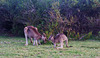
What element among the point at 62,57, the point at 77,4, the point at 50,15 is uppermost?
the point at 77,4

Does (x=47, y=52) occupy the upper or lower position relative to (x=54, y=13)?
lower

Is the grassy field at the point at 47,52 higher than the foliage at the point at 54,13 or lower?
lower

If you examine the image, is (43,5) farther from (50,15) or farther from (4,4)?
(4,4)

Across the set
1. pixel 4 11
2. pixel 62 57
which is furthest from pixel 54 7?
pixel 62 57

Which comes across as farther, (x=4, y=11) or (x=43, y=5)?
(x=4, y=11)

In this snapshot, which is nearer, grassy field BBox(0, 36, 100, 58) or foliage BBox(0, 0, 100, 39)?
grassy field BBox(0, 36, 100, 58)

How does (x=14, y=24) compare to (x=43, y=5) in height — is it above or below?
below

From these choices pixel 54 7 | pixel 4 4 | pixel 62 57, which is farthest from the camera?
pixel 4 4

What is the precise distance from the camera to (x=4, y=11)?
17641 millimetres

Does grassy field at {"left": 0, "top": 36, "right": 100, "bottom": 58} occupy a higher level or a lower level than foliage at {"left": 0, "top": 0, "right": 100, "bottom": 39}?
lower

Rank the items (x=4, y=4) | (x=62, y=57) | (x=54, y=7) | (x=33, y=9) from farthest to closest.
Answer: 1. (x=4, y=4)
2. (x=33, y=9)
3. (x=54, y=7)
4. (x=62, y=57)

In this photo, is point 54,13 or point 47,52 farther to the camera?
point 54,13

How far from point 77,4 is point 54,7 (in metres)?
2.79

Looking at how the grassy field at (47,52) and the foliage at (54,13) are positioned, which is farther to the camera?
the foliage at (54,13)
